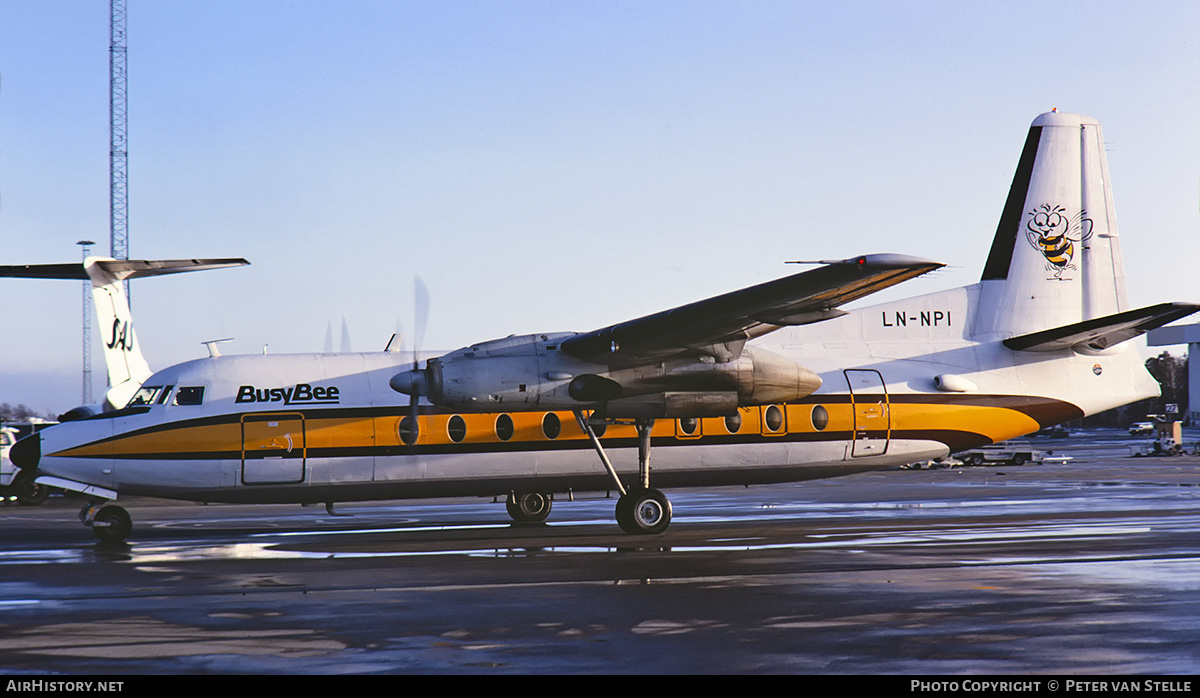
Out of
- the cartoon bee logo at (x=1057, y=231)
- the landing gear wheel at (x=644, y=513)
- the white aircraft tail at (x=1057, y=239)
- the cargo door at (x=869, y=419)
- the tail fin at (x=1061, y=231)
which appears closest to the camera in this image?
the landing gear wheel at (x=644, y=513)

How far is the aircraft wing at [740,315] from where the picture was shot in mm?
12891

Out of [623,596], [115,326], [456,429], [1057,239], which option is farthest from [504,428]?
[115,326]

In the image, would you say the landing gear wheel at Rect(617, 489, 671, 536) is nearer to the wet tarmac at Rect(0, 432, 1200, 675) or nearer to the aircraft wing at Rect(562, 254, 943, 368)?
the wet tarmac at Rect(0, 432, 1200, 675)

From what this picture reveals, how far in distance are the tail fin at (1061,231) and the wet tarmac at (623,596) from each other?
13.4 ft

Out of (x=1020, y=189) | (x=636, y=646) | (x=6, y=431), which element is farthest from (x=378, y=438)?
(x=6, y=431)

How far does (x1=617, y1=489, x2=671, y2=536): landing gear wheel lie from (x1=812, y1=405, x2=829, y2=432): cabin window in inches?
123

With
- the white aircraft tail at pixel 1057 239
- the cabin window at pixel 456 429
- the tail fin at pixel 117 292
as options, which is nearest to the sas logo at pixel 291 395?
the cabin window at pixel 456 429

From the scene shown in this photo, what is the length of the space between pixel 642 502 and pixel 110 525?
27.0ft

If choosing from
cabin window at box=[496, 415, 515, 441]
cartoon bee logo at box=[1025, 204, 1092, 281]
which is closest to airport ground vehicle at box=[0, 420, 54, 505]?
cabin window at box=[496, 415, 515, 441]

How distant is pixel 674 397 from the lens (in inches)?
641

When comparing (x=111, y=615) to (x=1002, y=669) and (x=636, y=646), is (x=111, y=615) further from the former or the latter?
(x=1002, y=669)

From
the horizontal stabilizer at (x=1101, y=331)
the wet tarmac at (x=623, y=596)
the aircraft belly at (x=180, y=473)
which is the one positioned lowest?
the wet tarmac at (x=623, y=596)

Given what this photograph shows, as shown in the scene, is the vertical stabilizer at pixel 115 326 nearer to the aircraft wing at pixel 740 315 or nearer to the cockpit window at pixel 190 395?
the cockpit window at pixel 190 395

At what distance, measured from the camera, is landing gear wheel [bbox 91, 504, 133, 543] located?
53.7ft
